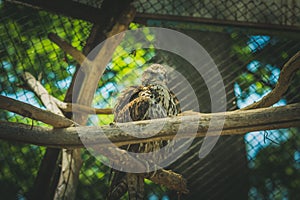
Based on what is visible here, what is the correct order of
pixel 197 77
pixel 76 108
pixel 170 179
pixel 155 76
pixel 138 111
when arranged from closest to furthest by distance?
pixel 170 179
pixel 138 111
pixel 76 108
pixel 155 76
pixel 197 77

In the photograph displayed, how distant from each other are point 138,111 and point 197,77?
48.0 inches

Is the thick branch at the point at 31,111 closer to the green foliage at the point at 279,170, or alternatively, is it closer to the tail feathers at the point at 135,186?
the tail feathers at the point at 135,186

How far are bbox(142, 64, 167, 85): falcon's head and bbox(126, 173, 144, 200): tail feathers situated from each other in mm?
884

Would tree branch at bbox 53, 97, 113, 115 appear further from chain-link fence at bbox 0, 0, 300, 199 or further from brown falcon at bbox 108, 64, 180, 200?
chain-link fence at bbox 0, 0, 300, 199

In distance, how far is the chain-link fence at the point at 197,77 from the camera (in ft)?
11.1

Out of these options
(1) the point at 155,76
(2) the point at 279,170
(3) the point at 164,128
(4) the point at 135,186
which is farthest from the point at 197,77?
(3) the point at 164,128

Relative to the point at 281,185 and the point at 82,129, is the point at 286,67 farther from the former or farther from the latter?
the point at 281,185

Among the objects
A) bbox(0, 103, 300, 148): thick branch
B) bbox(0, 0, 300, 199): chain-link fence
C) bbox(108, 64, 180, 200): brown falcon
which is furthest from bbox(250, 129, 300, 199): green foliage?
bbox(0, 103, 300, 148): thick branch

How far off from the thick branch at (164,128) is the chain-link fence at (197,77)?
148 cm

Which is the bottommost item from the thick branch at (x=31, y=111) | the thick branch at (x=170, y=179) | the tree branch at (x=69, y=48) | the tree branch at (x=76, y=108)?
the thick branch at (x=170, y=179)

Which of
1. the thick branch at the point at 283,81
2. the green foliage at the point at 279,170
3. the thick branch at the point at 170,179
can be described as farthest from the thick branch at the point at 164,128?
the green foliage at the point at 279,170

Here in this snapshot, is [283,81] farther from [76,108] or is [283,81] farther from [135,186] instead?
[76,108]

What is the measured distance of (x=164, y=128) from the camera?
1800 mm

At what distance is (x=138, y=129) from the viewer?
5.92 ft
